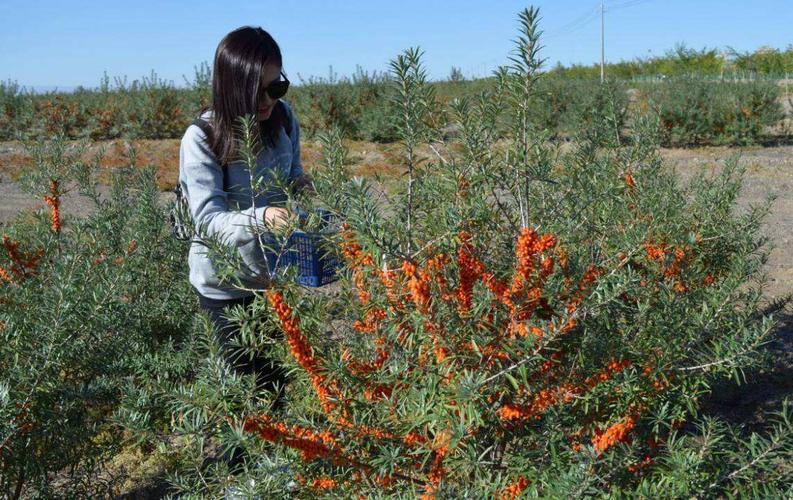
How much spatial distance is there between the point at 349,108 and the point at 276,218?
44.8ft

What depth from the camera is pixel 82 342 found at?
2.26 metres

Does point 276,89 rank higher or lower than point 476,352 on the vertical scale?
higher

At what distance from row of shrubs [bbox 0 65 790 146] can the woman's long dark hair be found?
1092cm

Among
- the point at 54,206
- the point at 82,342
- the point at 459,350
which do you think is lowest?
the point at 82,342

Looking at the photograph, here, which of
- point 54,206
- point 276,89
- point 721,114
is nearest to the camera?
point 276,89

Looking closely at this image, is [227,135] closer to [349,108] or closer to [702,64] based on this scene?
[349,108]

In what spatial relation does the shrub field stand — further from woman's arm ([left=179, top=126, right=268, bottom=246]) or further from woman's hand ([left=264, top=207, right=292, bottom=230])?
woman's arm ([left=179, top=126, right=268, bottom=246])

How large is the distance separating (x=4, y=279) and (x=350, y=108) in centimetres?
1261

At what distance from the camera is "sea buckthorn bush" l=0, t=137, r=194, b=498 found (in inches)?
81.4

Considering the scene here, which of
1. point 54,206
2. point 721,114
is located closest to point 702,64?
point 721,114

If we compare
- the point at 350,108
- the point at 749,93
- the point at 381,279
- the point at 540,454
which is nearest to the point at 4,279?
the point at 381,279

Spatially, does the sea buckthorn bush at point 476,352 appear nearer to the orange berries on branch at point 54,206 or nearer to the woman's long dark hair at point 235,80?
the woman's long dark hair at point 235,80

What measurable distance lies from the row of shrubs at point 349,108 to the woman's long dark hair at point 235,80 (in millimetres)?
10922

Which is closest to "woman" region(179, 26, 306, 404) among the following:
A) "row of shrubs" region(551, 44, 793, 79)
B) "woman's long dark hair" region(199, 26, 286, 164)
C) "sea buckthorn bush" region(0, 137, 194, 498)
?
"woman's long dark hair" region(199, 26, 286, 164)
